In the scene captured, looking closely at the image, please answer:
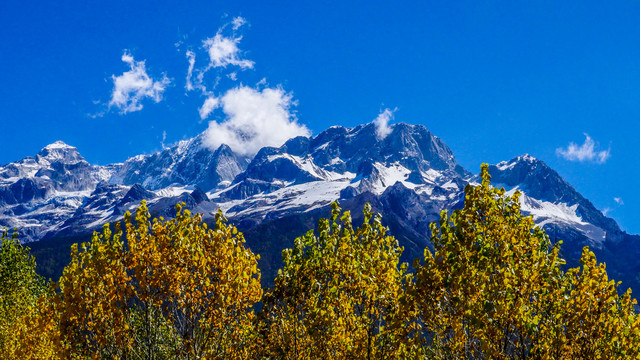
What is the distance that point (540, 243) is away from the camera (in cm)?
1239

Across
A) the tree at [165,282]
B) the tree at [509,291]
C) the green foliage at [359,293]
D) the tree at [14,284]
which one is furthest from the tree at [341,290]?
the tree at [14,284]

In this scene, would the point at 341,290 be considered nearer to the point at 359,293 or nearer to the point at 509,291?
the point at 359,293

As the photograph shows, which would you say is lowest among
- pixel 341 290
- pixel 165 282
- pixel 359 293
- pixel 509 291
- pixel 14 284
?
pixel 165 282

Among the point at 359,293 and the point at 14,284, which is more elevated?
the point at 14,284

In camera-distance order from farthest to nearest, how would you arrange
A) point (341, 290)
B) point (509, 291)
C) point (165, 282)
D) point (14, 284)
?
1. point (14, 284)
2. point (341, 290)
3. point (165, 282)
4. point (509, 291)

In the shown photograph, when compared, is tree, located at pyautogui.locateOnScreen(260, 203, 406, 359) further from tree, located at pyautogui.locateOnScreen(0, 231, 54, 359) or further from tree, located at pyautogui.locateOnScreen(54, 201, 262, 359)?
tree, located at pyautogui.locateOnScreen(0, 231, 54, 359)

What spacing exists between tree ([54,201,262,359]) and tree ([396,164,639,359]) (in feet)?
16.2

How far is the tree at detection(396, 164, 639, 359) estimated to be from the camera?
1091cm

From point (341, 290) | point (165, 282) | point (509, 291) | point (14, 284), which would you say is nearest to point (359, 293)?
point (341, 290)

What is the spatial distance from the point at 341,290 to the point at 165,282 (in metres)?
5.39

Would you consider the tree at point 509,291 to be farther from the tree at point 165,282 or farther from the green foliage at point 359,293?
the tree at point 165,282

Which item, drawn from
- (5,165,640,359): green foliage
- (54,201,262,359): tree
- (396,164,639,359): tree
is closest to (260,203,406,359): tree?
(5,165,640,359): green foliage

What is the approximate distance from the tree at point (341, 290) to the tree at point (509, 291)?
1.94m

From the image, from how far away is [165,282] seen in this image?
14.1 metres
